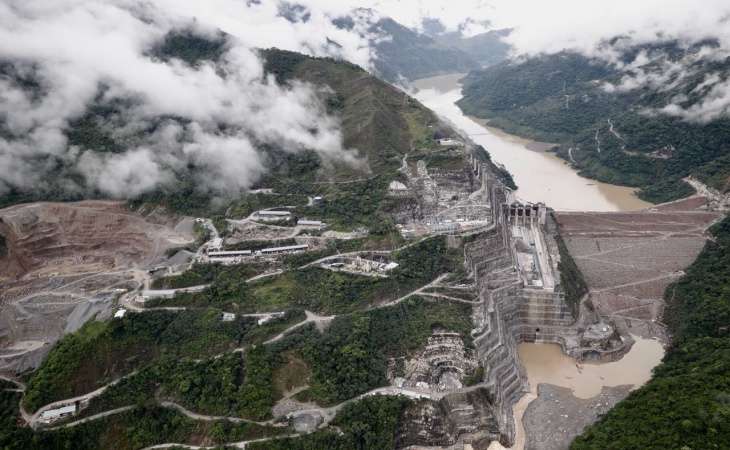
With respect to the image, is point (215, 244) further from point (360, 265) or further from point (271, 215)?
point (360, 265)

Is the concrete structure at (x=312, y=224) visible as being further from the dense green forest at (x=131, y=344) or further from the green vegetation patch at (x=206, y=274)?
the dense green forest at (x=131, y=344)

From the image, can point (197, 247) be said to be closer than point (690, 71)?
Yes

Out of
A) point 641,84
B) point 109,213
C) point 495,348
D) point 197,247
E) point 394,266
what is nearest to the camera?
point 495,348

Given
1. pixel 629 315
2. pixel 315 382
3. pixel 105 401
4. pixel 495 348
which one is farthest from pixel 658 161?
pixel 105 401

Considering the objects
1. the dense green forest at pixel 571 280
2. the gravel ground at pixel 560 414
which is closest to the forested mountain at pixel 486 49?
the dense green forest at pixel 571 280

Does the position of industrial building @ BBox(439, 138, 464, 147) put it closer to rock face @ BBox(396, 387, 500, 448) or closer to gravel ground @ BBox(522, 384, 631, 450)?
gravel ground @ BBox(522, 384, 631, 450)

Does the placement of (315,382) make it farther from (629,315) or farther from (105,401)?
(629,315)

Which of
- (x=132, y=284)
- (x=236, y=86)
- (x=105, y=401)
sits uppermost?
(x=236, y=86)

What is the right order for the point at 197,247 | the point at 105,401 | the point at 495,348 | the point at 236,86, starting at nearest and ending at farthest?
the point at 105,401
the point at 495,348
the point at 197,247
the point at 236,86

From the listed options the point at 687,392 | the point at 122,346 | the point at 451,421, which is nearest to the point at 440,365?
the point at 451,421
